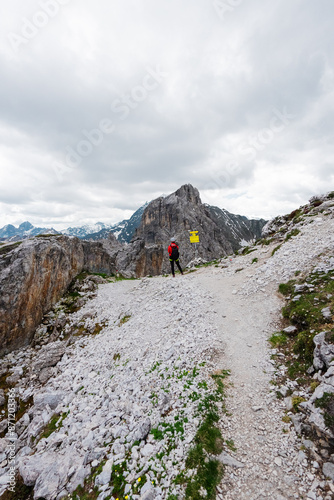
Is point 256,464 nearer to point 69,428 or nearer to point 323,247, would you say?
point 69,428

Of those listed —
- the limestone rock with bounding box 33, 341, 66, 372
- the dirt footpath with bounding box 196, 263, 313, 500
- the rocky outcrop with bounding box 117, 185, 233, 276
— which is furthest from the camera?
the rocky outcrop with bounding box 117, 185, 233, 276

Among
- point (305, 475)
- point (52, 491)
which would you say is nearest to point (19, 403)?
Result: point (52, 491)

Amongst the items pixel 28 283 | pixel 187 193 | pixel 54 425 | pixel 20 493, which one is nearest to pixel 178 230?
pixel 187 193

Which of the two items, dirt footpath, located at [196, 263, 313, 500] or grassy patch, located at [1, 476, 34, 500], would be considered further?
grassy patch, located at [1, 476, 34, 500]

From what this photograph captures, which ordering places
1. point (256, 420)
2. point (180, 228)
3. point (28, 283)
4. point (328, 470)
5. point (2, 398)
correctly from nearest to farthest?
point (328, 470) → point (256, 420) → point (2, 398) → point (28, 283) → point (180, 228)

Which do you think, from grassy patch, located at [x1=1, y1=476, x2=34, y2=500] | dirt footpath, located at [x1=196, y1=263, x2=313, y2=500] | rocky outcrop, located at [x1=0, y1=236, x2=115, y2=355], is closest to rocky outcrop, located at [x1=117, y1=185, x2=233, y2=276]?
rocky outcrop, located at [x1=0, y1=236, x2=115, y2=355]

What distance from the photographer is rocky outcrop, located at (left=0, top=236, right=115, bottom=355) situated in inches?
858

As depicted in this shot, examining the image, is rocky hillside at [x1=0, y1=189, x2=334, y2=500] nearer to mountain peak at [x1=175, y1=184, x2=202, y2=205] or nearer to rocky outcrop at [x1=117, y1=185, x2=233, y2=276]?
rocky outcrop at [x1=117, y1=185, x2=233, y2=276]

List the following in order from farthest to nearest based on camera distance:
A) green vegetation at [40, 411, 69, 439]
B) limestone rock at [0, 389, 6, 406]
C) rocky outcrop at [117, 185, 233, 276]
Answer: rocky outcrop at [117, 185, 233, 276] → limestone rock at [0, 389, 6, 406] → green vegetation at [40, 411, 69, 439]

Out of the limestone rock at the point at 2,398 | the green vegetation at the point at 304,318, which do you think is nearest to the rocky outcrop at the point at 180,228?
the limestone rock at the point at 2,398

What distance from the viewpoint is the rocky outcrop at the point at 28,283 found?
71.5 feet

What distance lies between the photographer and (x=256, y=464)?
6152 millimetres

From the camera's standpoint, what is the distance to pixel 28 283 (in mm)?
23844

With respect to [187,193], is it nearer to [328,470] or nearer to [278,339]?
[278,339]
